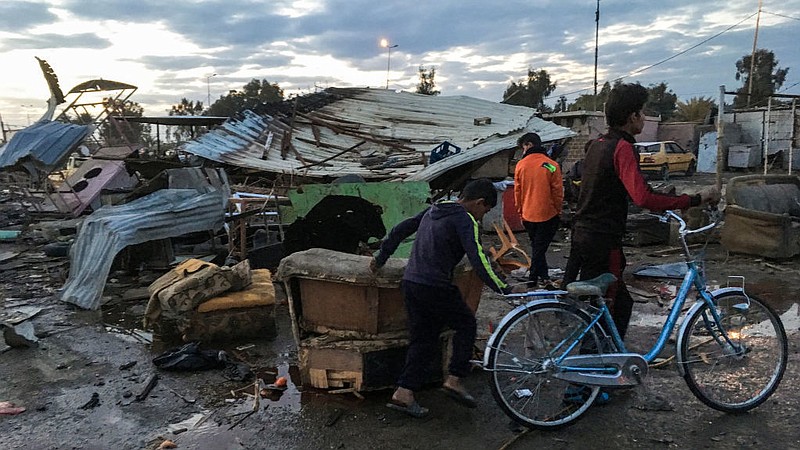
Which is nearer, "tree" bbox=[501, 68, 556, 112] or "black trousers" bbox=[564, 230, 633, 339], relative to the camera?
"black trousers" bbox=[564, 230, 633, 339]

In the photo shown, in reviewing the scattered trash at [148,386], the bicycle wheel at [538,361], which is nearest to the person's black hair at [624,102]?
the bicycle wheel at [538,361]

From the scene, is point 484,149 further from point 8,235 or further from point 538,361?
point 8,235

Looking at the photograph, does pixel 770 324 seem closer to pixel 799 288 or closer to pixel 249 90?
pixel 799 288

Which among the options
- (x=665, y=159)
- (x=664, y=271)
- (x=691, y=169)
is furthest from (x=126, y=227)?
(x=691, y=169)

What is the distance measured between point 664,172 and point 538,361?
24.8m

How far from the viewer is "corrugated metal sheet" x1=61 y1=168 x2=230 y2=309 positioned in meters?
7.43

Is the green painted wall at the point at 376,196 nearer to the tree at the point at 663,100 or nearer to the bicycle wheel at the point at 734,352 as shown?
the bicycle wheel at the point at 734,352

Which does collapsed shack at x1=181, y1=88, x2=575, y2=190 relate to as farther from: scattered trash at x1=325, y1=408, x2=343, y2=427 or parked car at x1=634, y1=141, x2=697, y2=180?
parked car at x1=634, y1=141, x2=697, y2=180

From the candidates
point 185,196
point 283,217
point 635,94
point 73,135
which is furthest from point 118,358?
point 73,135

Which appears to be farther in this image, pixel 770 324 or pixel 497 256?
pixel 497 256

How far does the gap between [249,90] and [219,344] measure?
5108 centimetres

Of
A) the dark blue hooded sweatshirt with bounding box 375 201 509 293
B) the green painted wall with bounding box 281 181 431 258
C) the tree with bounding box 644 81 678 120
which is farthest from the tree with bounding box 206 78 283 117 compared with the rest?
the dark blue hooded sweatshirt with bounding box 375 201 509 293

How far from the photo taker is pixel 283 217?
27.8ft

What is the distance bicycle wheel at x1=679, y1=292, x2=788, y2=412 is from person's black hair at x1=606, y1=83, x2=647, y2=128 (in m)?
1.39
